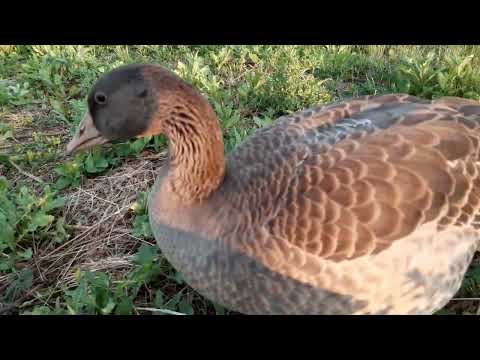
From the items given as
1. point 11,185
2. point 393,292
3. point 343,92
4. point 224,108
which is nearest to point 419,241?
point 393,292

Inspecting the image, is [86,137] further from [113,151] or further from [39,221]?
[113,151]

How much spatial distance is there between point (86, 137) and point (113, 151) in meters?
1.37

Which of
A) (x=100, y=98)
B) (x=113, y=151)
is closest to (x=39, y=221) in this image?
(x=113, y=151)

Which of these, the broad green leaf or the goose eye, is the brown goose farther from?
the broad green leaf

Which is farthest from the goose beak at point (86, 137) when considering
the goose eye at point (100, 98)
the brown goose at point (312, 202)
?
the goose eye at point (100, 98)

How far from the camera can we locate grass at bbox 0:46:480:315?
2.93m

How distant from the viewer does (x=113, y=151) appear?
4094 millimetres

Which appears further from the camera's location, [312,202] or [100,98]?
[100,98]

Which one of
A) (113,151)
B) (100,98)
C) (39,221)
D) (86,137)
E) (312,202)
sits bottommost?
(39,221)

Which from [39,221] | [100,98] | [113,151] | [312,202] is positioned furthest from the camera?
[113,151]

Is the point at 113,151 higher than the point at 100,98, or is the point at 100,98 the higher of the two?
the point at 100,98

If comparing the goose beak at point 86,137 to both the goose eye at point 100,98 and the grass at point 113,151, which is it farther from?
the grass at point 113,151

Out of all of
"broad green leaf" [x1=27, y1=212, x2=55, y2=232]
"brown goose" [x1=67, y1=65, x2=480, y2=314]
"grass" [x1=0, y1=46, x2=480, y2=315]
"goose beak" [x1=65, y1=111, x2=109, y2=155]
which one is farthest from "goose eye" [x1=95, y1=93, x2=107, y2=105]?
"broad green leaf" [x1=27, y1=212, x2=55, y2=232]

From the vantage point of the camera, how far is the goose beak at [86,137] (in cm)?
271
